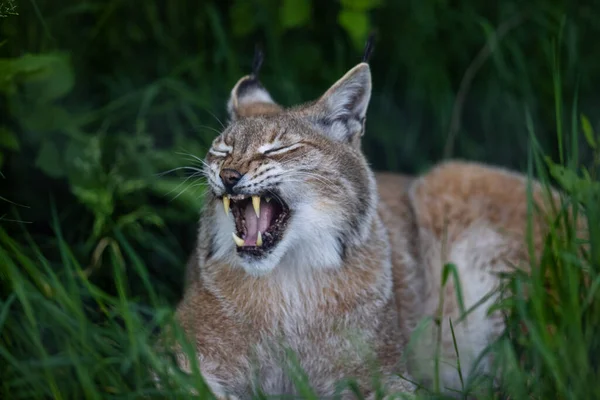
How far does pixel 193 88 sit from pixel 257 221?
275cm

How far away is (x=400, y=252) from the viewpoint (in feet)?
15.9

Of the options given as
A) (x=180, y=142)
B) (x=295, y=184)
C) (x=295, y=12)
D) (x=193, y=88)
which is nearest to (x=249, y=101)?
(x=295, y=184)

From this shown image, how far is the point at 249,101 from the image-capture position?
4562 mm

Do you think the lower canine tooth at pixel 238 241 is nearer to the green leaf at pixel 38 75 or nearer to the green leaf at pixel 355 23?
the green leaf at pixel 38 75

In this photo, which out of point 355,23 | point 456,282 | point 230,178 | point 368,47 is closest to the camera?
point 230,178

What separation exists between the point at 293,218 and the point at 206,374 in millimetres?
797

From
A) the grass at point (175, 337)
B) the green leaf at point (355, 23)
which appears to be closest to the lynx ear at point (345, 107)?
the grass at point (175, 337)

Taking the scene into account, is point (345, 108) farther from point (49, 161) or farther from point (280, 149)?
point (49, 161)

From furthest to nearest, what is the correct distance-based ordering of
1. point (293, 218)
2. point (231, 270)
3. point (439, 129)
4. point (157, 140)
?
point (439, 129)
point (157, 140)
point (231, 270)
point (293, 218)

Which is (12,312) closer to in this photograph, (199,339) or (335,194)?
(199,339)

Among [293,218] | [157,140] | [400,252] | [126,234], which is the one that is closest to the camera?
[293,218]

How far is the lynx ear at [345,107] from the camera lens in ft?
13.3

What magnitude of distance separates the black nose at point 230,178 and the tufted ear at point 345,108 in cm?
66

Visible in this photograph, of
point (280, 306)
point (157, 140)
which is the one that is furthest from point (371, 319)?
point (157, 140)
